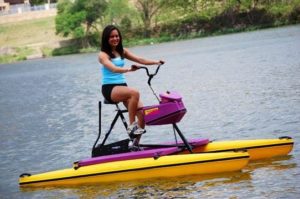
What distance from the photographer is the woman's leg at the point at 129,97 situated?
36.5ft

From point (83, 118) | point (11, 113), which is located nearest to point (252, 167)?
point (83, 118)

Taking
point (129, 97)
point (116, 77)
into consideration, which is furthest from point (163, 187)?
point (116, 77)

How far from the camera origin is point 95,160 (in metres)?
11.4

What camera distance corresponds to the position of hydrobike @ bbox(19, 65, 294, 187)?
35.2 feet

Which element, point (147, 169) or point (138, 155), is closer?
point (147, 169)

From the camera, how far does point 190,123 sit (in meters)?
17.2

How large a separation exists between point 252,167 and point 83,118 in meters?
11.0

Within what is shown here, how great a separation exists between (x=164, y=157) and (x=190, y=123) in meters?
6.35

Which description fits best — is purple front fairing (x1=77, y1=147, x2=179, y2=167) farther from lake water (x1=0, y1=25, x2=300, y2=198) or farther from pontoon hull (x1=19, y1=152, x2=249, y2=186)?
lake water (x1=0, y1=25, x2=300, y2=198)

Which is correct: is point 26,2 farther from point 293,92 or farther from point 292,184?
point 292,184

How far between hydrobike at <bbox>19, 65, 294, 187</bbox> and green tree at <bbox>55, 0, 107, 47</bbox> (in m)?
84.3

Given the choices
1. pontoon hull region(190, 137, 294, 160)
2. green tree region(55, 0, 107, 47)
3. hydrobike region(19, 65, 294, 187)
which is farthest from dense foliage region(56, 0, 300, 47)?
hydrobike region(19, 65, 294, 187)

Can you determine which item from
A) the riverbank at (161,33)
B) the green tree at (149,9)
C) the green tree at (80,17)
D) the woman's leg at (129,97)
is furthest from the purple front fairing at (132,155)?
the green tree at (149,9)

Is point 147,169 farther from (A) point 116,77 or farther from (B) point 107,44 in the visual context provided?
(B) point 107,44
